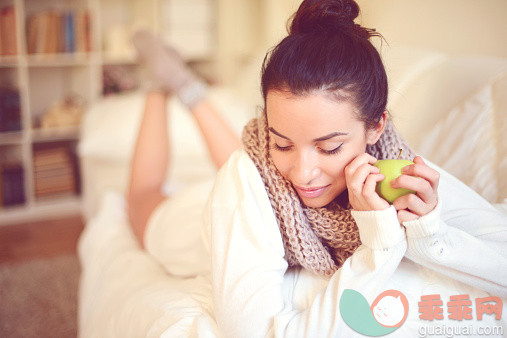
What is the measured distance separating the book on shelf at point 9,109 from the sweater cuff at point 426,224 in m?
2.37

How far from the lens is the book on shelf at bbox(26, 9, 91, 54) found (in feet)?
8.28

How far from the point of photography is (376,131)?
82 centimetres

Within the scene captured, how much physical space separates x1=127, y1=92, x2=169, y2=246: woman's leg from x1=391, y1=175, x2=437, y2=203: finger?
95 centimetres

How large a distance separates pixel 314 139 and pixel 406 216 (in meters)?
0.18

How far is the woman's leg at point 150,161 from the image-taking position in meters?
1.51

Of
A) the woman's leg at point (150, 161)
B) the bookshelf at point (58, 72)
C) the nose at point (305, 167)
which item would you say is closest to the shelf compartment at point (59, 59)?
the bookshelf at point (58, 72)

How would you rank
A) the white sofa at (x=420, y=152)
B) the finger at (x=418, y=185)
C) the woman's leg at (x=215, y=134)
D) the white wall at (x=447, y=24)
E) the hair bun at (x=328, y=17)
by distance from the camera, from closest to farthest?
1. the finger at (x=418, y=185)
2. the hair bun at (x=328, y=17)
3. the white sofa at (x=420, y=152)
4. the white wall at (x=447, y=24)
5. the woman's leg at (x=215, y=134)

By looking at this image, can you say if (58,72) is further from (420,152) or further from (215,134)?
(420,152)

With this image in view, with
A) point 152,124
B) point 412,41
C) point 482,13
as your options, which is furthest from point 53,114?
point 482,13

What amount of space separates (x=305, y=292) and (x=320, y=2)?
0.51m

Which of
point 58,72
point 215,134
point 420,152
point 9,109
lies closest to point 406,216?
point 420,152

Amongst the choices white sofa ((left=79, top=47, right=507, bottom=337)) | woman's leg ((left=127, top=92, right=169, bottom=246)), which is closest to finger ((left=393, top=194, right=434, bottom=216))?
white sofa ((left=79, top=47, right=507, bottom=337))

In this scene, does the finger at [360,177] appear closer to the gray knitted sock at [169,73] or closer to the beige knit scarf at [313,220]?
A: the beige knit scarf at [313,220]

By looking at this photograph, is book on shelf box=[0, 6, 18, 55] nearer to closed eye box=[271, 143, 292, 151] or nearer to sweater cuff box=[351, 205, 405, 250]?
closed eye box=[271, 143, 292, 151]
